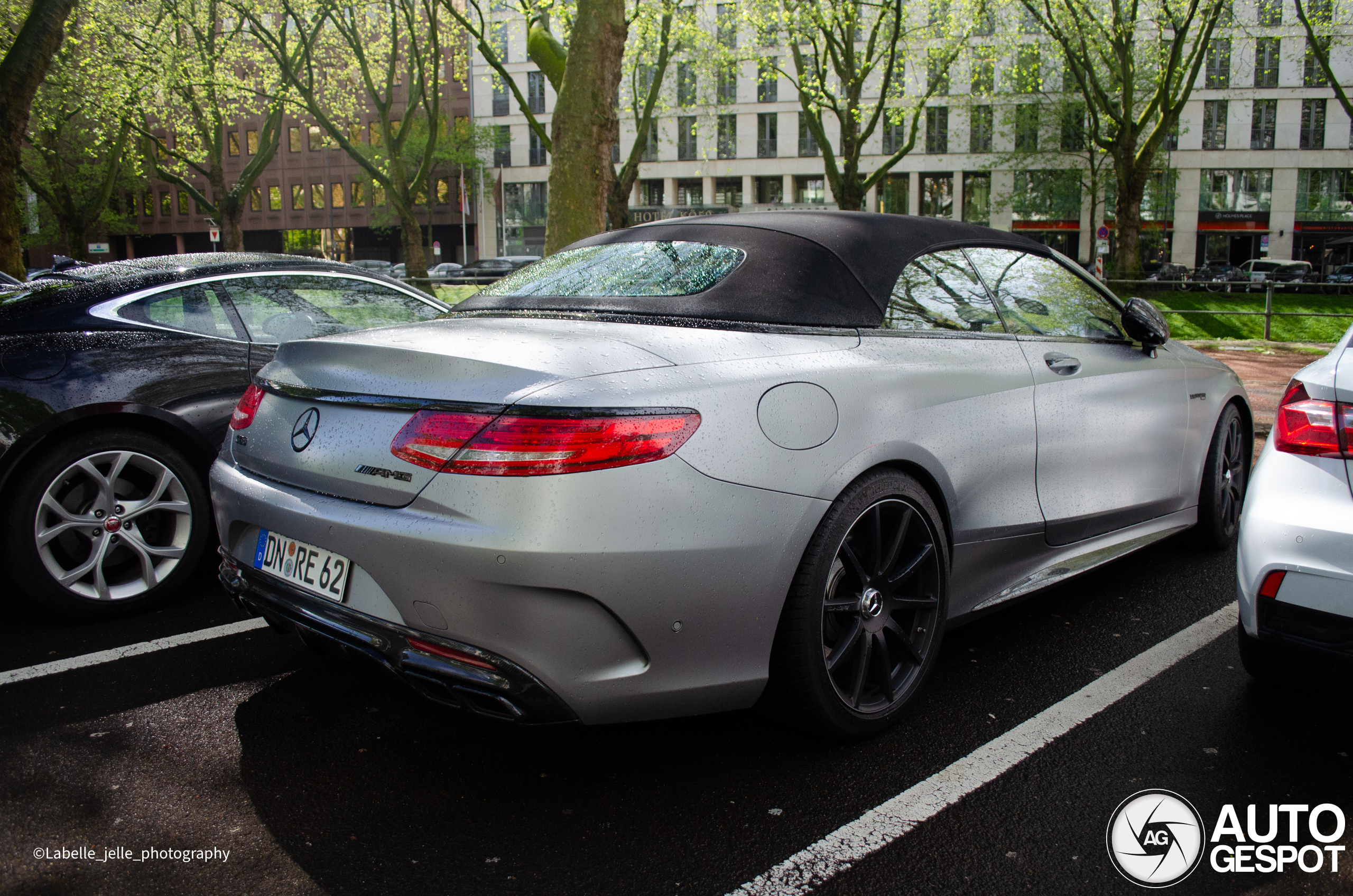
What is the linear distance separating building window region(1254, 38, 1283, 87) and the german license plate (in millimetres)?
64752

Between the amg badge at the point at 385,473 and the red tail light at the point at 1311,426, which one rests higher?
the red tail light at the point at 1311,426

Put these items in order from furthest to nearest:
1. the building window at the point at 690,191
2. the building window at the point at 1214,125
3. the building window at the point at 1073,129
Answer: the building window at the point at 690,191
the building window at the point at 1214,125
the building window at the point at 1073,129

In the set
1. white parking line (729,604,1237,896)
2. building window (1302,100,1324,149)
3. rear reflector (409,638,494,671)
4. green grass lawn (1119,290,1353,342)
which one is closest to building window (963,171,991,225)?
building window (1302,100,1324,149)

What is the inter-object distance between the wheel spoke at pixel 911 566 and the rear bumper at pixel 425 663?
104 centimetres

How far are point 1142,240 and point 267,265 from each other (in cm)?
5617

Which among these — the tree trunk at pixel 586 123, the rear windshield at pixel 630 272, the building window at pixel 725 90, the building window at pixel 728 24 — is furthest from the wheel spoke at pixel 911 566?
the building window at pixel 725 90

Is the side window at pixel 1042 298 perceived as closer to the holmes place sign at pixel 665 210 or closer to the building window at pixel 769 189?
the holmes place sign at pixel 665 210

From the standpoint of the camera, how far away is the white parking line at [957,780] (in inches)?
87.6

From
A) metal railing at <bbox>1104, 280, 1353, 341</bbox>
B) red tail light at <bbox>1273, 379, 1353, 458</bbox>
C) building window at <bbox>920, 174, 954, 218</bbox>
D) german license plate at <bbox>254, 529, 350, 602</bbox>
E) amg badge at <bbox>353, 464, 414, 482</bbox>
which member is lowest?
german license plate at <bbox>254, 529, 350, 602</bbox>

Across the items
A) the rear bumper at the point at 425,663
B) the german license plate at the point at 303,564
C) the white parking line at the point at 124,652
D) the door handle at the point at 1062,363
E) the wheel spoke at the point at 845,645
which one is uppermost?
the door handle at the point at 1062,363

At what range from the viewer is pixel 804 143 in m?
58.7

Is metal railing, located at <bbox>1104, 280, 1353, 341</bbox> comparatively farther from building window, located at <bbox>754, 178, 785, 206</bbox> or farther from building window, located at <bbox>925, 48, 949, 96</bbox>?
building window, located at <bbox>754, 178, 785, 206</bbox>

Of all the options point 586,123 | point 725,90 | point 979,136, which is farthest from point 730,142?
point 586,123

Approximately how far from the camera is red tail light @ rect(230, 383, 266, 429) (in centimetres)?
295
